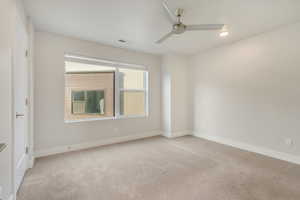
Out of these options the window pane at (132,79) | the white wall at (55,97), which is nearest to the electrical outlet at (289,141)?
the window pane at (132,79)

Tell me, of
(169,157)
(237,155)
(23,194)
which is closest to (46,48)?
(23,194)

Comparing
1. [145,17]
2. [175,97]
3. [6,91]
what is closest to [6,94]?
[6,91]

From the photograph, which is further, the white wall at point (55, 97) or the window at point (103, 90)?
the window at point (103, 90)

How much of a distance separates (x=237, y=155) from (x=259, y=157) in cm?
38

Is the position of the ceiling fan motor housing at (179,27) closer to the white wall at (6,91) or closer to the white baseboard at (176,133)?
the white wall at (6,91)

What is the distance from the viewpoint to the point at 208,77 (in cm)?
416

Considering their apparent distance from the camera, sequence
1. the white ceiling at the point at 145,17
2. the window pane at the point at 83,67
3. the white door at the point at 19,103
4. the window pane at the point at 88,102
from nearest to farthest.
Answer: the white door at the point at 19,103 → the white ceiling at the point at 145,17 → the window pane at the point at 83,67 → the window pane at the point at 88,102

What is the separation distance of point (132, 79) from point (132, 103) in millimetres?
707

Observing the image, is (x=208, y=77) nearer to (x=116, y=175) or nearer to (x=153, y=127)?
(x=153, y=127)

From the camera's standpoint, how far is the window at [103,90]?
3.44 m

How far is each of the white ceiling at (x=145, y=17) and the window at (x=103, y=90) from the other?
2.31 ft

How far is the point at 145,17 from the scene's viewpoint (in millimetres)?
2459

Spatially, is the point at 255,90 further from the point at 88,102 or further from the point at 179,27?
the point at 88,102

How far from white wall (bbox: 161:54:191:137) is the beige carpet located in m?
1.28
